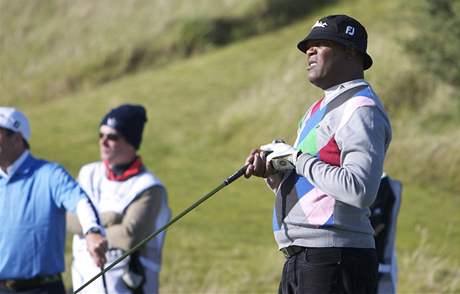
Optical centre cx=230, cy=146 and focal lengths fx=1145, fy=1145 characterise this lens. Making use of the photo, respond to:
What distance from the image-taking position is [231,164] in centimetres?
1730

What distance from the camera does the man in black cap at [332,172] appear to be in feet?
15.7

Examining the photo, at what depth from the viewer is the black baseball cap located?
16.6 ft

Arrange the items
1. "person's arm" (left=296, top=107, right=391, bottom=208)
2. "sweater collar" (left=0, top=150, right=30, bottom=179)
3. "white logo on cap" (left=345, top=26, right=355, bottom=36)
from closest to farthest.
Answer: "person's arm" (left=296, top=107, right=391, bottom=208), "white logo on cap" (left=345, top=26, right=355, bottom=36), "sweater collar" (left=0, top=150, right=30, bottom=179)

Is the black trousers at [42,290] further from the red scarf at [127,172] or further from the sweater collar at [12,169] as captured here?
the red scarf at [127,172]

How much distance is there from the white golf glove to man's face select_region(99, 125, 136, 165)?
8.23 feet

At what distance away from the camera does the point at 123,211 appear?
7.27 metres

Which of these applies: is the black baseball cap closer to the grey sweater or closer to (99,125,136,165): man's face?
the grey sweater

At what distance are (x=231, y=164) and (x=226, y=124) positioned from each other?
1998 mm

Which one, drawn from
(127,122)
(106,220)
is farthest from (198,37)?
(106,220)

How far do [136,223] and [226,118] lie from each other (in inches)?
483

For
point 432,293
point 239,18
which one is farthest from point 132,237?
point 239,18

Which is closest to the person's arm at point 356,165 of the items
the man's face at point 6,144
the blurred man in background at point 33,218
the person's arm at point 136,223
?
the blurred man in background at point 33,218

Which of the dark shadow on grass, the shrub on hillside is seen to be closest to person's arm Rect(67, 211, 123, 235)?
the shrub on hillside

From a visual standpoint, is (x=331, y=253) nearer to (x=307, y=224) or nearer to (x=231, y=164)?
(x=307, y=224)
